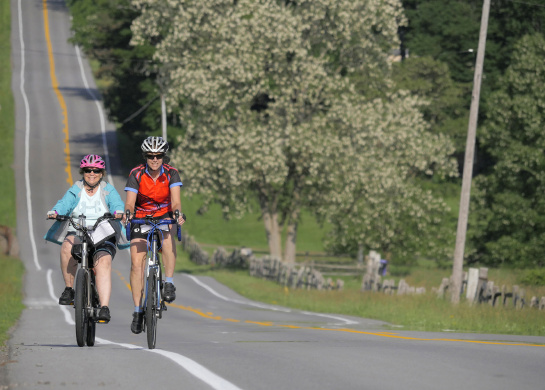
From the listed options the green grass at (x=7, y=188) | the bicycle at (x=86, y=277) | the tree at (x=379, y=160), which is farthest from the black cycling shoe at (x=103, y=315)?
the tree at (x=379, y=160)

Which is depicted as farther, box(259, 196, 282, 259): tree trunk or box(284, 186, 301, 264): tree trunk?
box(259, 196, 282, 259): tree trunk

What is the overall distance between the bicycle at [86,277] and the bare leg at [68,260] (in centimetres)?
11

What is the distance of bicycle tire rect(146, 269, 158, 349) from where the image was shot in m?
11.7

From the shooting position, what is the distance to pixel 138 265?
475 inches

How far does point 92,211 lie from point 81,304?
3.42ft

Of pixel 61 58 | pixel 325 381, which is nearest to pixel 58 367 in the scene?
pixel 325 381

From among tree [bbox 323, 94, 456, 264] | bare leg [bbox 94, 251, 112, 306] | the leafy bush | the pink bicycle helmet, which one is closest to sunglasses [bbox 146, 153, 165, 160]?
the pink bicycle helmet

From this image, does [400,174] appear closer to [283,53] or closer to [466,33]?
[283,53]

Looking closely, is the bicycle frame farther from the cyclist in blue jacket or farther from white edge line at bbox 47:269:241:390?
white edge line at bbox 47:269:241:390

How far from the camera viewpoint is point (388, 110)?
44.6 metres

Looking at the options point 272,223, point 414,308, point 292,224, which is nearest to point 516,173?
point 292,224

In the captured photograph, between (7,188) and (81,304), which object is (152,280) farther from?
(7,188)

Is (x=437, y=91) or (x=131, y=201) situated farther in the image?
(x=437, y=91)

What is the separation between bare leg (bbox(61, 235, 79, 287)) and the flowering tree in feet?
97.6
